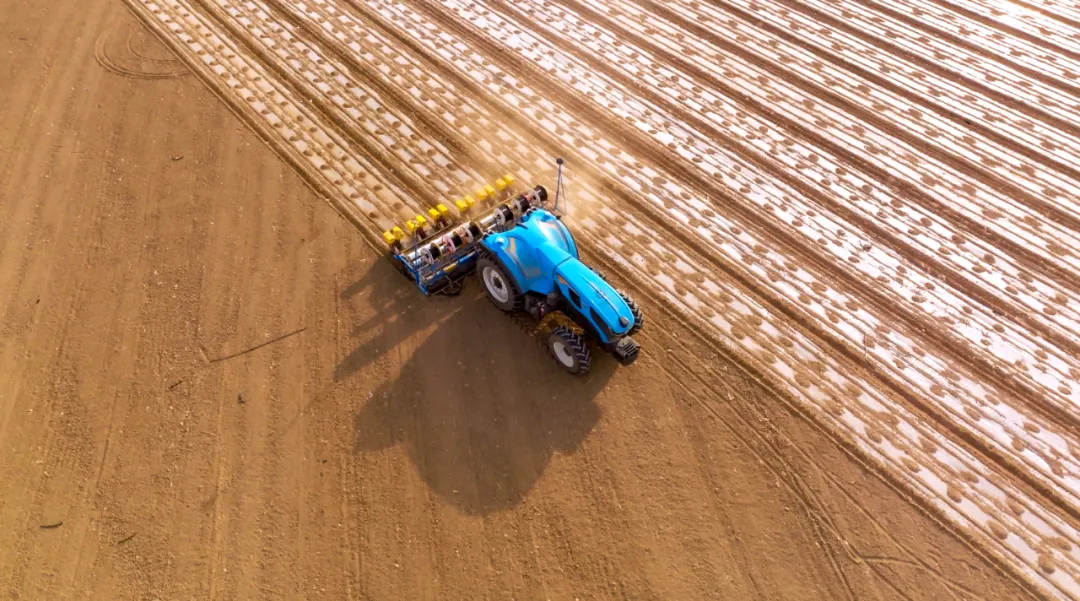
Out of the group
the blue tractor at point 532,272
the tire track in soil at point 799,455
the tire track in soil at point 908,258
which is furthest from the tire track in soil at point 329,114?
the tire track in soil at point 799,455

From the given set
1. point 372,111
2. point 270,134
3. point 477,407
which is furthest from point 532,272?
point 270,134

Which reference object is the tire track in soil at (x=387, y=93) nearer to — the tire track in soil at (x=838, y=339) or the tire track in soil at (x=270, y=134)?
the tire track in soil at (x=270, y=134)

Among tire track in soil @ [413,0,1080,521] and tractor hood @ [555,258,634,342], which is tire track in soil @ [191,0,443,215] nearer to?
tire track in soil @ [413,0,1080,521]

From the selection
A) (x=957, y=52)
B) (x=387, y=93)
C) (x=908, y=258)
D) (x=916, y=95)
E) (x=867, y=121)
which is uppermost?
(x=957, y=52)

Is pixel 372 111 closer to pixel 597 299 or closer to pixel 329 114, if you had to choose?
pixel 329 114

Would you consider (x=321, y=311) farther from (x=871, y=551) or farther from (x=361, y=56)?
(x=871, y=551)

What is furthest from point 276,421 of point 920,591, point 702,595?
point 920,591
